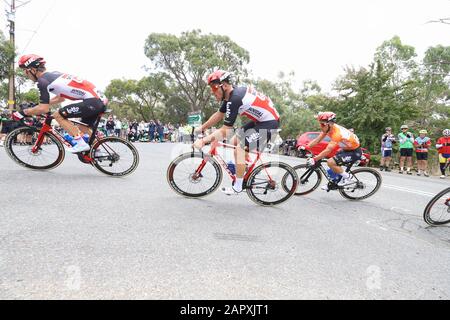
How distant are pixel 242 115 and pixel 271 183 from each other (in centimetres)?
124

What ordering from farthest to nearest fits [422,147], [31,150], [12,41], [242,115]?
[12,41] < [422,147] < [31,150] < [242,115]

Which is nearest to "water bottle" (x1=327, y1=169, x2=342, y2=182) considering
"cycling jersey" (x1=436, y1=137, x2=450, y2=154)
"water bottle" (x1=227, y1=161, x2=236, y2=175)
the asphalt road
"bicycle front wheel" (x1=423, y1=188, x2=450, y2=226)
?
the asphalt road

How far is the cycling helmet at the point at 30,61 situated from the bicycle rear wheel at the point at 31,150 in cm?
119

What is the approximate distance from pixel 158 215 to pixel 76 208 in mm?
1057

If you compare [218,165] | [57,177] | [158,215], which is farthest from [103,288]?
[57,177]

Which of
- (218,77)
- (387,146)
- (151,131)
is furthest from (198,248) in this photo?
(151,131)

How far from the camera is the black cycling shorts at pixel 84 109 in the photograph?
Result: 5.45 metres

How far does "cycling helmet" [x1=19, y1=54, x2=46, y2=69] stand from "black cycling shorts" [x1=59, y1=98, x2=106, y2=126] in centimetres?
85

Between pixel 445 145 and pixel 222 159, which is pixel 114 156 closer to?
pixel 222 159

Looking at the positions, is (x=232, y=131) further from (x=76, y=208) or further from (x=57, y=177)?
(x=57, y=177)

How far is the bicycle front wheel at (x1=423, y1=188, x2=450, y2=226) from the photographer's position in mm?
4598

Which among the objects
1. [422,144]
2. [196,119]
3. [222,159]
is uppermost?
[196,119]

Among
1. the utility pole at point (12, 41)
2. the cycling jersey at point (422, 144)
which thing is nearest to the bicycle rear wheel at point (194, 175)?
the cycling jersey at point (422, 144)

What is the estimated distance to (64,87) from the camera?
531 cm
